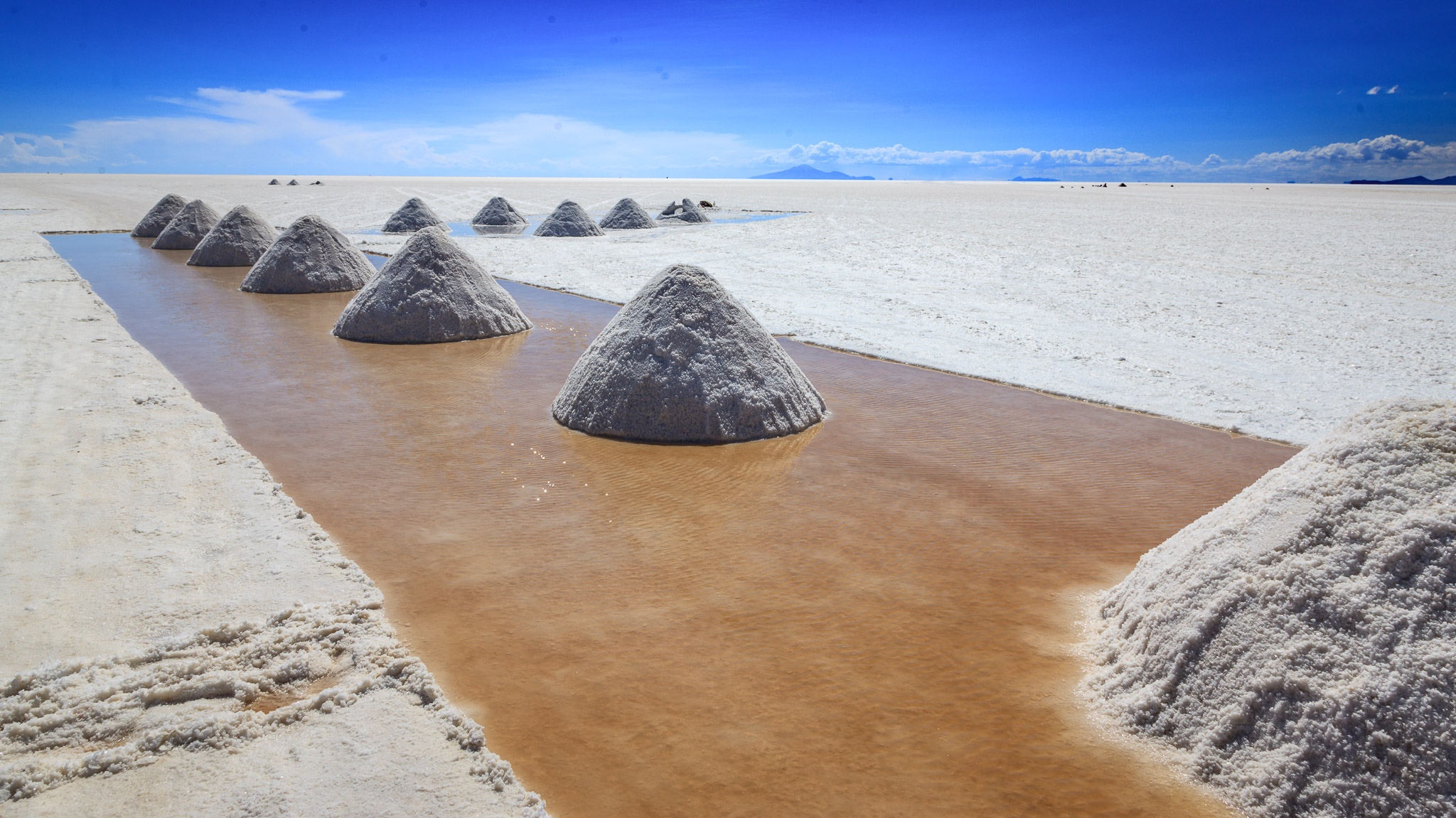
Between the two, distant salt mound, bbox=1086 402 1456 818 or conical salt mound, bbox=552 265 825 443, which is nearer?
distant salt mound, bbox=1086 402 1456 818

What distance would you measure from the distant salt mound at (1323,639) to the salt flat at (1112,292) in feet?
11.2

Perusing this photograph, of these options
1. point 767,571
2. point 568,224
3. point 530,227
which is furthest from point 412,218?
point 767,571

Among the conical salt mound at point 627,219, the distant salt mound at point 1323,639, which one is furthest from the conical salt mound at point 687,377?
the conical salt mound at point 627,219

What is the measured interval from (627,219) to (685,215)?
278cm

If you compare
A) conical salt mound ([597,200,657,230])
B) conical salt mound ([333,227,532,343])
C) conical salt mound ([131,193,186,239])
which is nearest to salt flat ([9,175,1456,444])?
conical salt mound ([597,200,657,230])

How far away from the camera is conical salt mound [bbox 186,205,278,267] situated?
15383mm

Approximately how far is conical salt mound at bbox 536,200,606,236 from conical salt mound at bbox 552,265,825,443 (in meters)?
17.6

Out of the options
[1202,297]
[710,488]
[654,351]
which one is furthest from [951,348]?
[1202,297]

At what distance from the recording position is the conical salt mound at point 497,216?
1046 inches

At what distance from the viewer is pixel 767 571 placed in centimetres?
385

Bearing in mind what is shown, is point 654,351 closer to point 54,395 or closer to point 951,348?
point 951,348

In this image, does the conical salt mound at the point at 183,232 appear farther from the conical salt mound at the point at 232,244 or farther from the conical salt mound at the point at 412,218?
the conical salt mound at the point at 412,218

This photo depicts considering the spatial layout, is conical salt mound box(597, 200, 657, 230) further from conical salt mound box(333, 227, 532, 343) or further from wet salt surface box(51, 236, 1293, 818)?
wet salt surface box(51, 236, 1293, 818)

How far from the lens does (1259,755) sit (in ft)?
7.98
